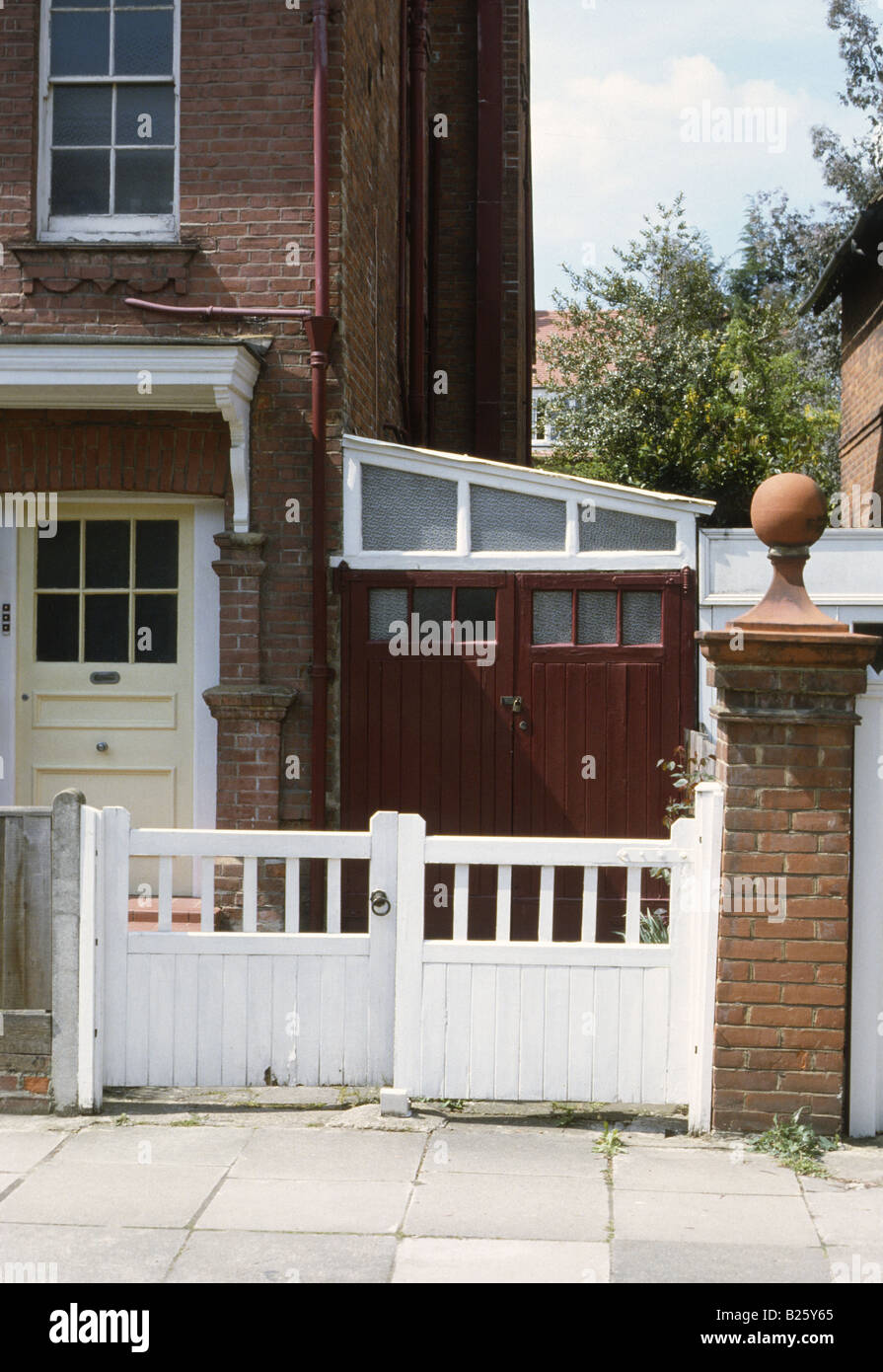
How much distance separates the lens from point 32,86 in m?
8.24

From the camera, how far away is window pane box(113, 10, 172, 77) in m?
8.31

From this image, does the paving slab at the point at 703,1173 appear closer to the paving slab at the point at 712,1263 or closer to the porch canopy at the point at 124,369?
the paving slab at the point at 712,1263

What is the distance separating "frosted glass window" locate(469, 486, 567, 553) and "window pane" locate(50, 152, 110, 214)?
2.82 meters

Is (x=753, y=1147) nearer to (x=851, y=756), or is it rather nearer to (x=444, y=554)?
(x=851, y=756)

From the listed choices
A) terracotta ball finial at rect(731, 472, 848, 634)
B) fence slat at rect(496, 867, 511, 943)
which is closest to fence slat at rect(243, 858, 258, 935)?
fence slat at rect(496, 867, 511, 943)

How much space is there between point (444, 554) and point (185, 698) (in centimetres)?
178

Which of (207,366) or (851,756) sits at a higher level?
(207,366)

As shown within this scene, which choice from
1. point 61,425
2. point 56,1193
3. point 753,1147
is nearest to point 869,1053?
point 753,1147

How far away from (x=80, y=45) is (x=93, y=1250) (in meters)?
7.03

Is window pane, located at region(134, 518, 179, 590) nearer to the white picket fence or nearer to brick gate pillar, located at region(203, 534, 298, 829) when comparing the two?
brick gate pillar, located at region(203, 534, 298, 829)

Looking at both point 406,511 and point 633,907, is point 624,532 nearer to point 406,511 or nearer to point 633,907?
point 406,511

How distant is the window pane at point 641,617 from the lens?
8.20 meters

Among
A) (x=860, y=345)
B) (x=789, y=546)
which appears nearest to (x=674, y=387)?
(x=860, y=345)

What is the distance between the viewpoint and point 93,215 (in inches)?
327
